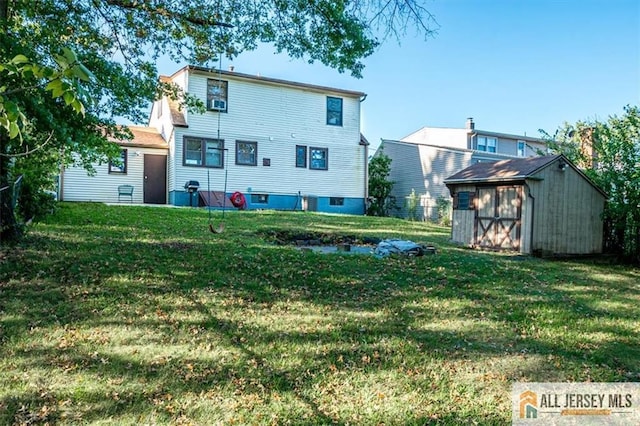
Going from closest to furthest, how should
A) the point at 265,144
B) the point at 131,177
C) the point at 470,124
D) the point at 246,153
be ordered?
the point at 131,177 → the point at 246,153 → the point at 265,144 → the point at 470,124

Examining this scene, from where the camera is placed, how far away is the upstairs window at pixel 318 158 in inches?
790

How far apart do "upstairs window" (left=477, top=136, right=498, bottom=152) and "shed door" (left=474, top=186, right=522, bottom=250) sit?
54.8 ft

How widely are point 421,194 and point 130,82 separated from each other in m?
18.4

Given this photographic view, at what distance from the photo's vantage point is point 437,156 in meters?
22.7

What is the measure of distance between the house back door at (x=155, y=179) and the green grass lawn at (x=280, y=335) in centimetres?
1128

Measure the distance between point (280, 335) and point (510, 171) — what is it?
8.34 meters

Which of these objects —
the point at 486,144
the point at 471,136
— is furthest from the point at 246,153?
the point at 486,144

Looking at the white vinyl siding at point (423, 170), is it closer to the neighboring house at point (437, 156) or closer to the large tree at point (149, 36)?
the neighboring house at point (437, 156)

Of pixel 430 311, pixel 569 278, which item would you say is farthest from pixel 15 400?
pixel 569 278

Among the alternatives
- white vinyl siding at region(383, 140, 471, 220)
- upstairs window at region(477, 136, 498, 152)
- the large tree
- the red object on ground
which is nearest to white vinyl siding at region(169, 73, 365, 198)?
the red object on ground

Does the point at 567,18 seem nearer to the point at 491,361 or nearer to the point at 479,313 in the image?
the point at 479,313

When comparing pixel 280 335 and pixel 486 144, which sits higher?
pixel 486 144

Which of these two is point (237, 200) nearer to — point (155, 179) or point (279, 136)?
point (155, 179)

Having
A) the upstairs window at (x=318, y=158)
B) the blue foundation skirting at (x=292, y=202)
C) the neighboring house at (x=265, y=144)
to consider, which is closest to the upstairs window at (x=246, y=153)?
the neighboring house at (x=265, y=144)
